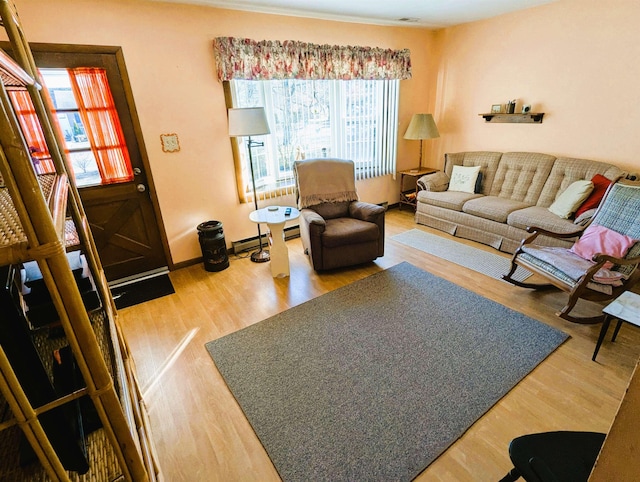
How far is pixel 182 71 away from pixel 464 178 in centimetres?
358

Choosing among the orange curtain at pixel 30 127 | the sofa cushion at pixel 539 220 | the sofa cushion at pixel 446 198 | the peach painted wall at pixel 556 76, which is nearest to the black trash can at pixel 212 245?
the orange curtain at pixel 30 127

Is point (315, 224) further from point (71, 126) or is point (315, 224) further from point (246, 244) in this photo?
point (71, 126)

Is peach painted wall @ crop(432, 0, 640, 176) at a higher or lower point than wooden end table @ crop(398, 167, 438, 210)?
higher

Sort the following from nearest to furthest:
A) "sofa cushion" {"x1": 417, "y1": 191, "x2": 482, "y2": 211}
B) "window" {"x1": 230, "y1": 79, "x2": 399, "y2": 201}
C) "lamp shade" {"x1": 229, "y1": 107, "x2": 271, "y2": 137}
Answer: "lamp shade" {"x1": 229, "y1": 107, "x2": 271, "y2": 137} → "window" {"x1": 230, "y1": 79, "x2": 399, "y2": 201} → "sofa cushion" {"x1": 417, "y1": 191, "x2": 482, "y2": 211}

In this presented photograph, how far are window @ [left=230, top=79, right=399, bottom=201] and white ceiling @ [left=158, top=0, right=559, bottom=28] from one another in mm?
670

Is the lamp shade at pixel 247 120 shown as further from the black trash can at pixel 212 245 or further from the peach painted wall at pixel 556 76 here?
the peach painted wall at pixel 556 76

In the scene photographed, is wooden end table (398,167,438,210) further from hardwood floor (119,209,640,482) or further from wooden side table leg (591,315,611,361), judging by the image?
wooden side table leg (591,315,611,361)

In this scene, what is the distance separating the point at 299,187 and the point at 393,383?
7.42ft

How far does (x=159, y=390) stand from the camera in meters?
1.99

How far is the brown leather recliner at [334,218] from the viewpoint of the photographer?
10.4 ft

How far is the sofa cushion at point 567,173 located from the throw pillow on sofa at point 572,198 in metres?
0.20

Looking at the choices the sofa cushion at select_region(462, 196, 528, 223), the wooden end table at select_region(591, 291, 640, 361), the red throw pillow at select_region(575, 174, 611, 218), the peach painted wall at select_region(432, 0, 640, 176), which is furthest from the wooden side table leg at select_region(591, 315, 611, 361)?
the peach painted wall at select_region(432, 0, 640, 176)

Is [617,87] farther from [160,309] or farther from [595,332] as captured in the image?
[160,309]

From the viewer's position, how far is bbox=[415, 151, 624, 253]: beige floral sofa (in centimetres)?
336
